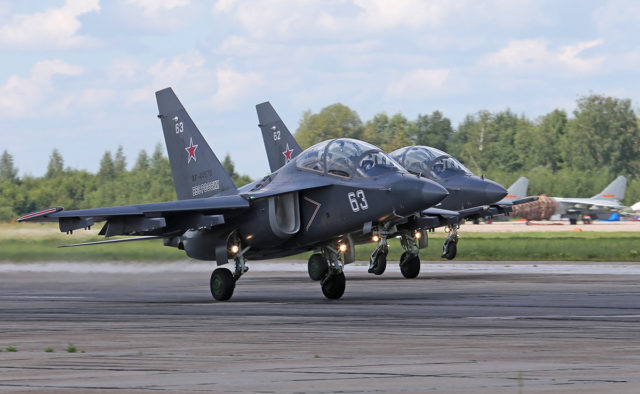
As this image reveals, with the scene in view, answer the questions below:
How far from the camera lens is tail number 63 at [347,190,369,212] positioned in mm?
19359

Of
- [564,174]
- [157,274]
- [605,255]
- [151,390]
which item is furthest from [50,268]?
[564,174]

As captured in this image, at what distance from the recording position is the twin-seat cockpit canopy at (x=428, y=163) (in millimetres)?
29312

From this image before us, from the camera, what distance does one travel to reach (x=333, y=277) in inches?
801

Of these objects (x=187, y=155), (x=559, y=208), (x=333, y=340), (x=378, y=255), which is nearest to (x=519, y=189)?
(x=559, y=208)

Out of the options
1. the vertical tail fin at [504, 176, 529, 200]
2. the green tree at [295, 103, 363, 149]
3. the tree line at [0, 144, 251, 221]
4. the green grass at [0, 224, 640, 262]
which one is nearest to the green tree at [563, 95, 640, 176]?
the vertical tail fin at [504, 176, 529, 200]

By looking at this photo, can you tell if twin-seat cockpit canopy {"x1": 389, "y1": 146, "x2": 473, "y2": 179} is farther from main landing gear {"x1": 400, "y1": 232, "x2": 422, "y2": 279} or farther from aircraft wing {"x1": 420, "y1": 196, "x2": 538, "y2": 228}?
main landing gear {"x1": 400, "y1": 232, "x2": 422, "y2": 279}

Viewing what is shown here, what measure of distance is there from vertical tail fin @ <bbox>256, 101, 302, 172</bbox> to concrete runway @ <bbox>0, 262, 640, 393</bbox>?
25.4ft

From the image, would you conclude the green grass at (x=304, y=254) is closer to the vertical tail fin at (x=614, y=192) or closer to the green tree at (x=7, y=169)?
the green tree at (x=7, y=169)

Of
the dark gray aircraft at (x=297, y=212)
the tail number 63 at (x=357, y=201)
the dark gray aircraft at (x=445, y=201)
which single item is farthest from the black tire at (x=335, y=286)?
the dark gray aircraft at (x=445, y=201)

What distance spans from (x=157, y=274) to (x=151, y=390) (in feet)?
78.5

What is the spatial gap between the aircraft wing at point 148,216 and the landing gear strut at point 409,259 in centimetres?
898

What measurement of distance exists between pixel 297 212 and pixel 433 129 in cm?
11866

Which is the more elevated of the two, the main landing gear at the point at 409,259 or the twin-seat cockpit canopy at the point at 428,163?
the twin-seat cockpit canopy at the point at 428,163

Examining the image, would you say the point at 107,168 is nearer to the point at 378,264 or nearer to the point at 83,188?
the point at 83,188
